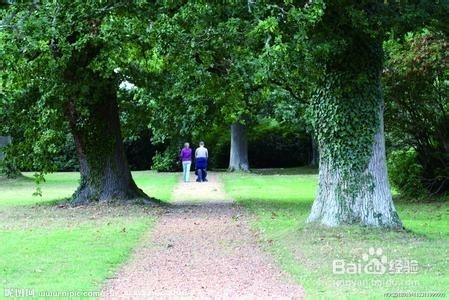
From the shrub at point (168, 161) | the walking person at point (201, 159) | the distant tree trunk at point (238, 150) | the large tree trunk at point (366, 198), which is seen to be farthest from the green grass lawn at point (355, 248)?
the shrub at point (168, 161)

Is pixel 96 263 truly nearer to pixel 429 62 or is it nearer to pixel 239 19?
pixel 239 19

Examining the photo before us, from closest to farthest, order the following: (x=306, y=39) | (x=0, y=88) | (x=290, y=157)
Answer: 1. (x=306, y=39)
2. (x=0, y=88)
3. (x=290, y=157)

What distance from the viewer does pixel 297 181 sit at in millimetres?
29219

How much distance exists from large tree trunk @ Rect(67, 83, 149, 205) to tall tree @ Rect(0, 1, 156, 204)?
0.03 meters

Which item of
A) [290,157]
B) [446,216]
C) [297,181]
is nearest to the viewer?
[446,216]

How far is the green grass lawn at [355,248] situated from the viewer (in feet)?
27.6

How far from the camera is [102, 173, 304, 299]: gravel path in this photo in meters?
8.31

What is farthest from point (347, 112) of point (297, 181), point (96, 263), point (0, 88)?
point (297, 181)

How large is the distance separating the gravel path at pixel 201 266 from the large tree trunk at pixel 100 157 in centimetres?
349

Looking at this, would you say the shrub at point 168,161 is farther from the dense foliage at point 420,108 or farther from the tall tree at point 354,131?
the tall tree at point 354,131

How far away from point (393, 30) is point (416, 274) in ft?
14.1

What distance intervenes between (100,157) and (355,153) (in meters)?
9.02

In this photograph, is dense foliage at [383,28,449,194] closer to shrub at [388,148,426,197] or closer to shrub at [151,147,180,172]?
shrub at [388,148,426,197]

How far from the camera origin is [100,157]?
1920 centimetres
